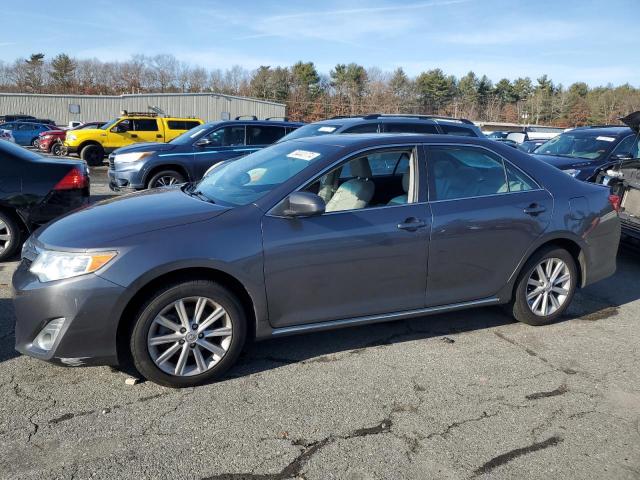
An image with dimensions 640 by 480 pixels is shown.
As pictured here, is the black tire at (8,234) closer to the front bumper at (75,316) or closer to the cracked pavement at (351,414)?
the cracked pavement at (351,414)

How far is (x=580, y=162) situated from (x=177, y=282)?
812cm

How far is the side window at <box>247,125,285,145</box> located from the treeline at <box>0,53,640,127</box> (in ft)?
199

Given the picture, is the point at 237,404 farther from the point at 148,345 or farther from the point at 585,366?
the point at 585,366

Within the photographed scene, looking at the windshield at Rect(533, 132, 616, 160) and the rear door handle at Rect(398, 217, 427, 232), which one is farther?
the windshield at Rect(533, 132, 616, 160)

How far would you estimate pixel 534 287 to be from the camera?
183 inches

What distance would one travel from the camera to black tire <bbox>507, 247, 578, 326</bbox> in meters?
4.55

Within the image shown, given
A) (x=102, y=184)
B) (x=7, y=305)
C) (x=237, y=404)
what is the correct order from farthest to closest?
(x=102, y=184) → (x=7, y=305) → (x=237, y=404)

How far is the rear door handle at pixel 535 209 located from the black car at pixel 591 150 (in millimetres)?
4937

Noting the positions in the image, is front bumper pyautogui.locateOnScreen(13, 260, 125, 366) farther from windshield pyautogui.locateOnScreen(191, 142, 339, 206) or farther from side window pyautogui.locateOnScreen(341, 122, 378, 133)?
side window pyautogui.locateOnScreen(341, 122, 378, 133)

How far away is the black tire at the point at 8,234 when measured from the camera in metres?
6.15

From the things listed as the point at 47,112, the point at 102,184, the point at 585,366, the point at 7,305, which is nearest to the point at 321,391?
the point at 585,366

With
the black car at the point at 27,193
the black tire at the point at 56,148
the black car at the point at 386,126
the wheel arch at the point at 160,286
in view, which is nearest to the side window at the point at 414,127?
the black car at the point at 386,126

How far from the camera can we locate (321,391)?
137 inches

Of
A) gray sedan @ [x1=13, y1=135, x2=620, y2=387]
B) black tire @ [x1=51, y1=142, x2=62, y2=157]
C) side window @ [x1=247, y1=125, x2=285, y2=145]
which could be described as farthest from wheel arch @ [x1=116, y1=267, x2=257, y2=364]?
black tire @ [x1=51, y1=142, x2=62, y2=157]
